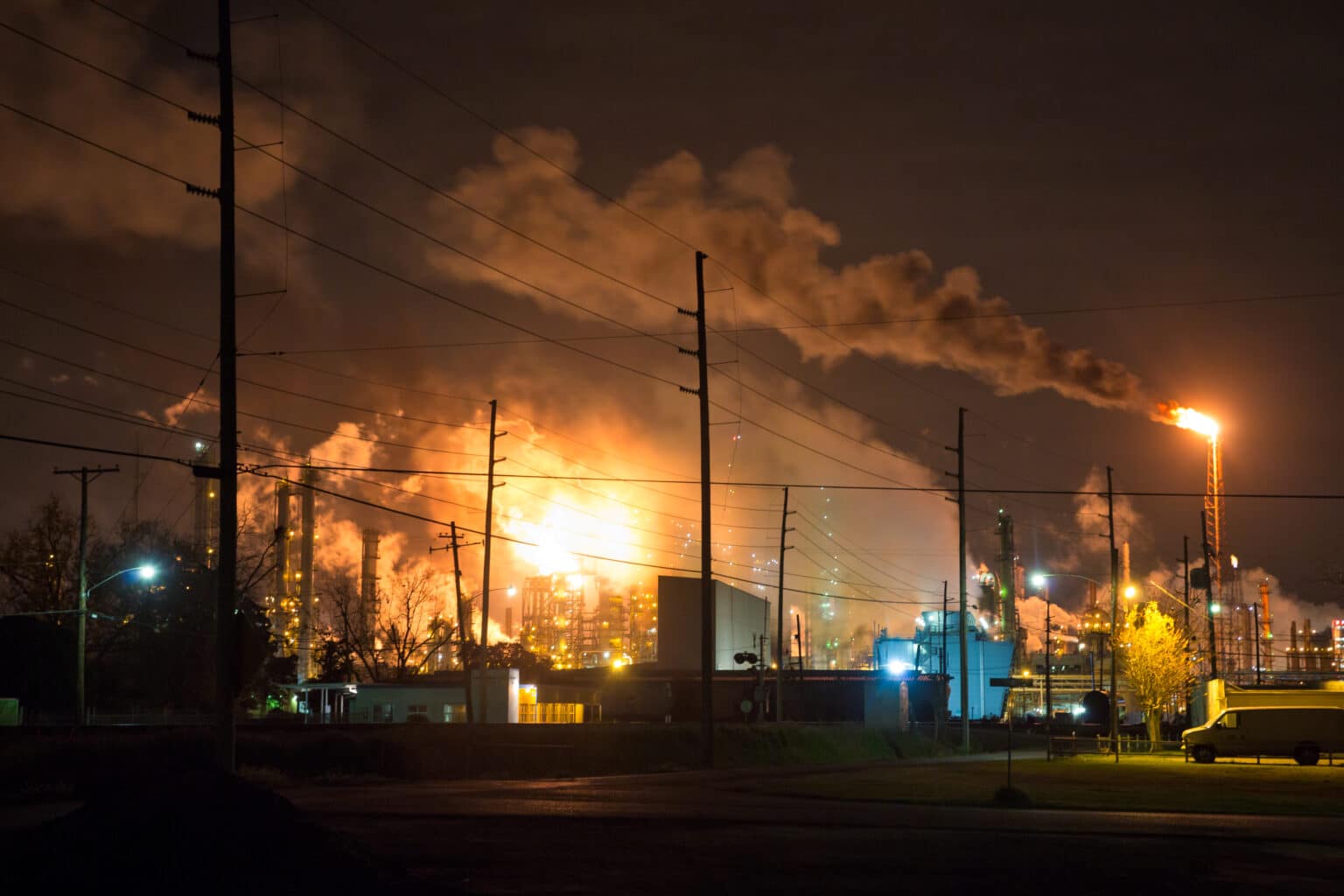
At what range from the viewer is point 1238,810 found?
27.5m

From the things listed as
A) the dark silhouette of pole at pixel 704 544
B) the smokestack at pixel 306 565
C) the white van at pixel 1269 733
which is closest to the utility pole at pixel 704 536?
the dark silhouette of pole at pixel 704 544

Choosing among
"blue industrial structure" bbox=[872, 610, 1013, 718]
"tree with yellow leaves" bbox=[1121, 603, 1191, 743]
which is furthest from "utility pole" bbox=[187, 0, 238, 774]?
"blue industrial structure" bbox=[872, 610, 1013, 718]

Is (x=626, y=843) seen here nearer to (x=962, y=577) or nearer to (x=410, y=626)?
(x=962, y=577)

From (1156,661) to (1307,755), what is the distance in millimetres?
28709

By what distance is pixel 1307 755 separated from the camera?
171ft

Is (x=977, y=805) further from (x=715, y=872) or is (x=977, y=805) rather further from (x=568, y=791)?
(x=715, y=872)

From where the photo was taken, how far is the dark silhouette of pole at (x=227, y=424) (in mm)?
22109

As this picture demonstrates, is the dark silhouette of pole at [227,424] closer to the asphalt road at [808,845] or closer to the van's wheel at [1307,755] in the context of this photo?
the asphalt road at [808,845]

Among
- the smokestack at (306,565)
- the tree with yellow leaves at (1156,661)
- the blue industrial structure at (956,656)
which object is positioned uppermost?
the smokestack at (306,565)

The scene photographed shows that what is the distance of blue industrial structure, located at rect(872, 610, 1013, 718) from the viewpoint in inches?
5423

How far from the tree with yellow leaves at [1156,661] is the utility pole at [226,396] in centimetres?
6866

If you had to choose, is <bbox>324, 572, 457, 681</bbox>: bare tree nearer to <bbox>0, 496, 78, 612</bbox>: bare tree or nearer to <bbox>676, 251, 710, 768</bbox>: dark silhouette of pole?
<bbox>0, 496, 78, 612</bbox>: bare tree

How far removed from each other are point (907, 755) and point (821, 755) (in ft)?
26.0

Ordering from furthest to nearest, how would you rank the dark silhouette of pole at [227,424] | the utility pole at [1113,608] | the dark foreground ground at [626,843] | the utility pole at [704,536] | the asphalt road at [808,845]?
the utility pole at [1113,608] < the utility pole at [704,536] < the dark silhouette of pole at [227,424] < the asphalt road at [808,845] < the dark foreground ground at [626,843]
